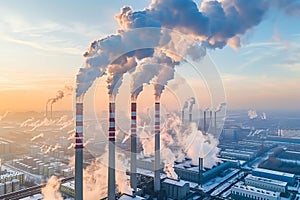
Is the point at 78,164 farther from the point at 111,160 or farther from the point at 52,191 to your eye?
the point at 52,191

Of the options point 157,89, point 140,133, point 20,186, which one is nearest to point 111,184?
point 157,89

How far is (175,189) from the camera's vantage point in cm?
954

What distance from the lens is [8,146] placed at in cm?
1669

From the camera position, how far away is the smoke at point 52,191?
8695 millimetres

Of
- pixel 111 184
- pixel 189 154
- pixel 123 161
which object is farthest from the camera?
pixel 189 154

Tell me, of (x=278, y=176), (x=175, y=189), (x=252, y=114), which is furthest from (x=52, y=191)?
(x=252, y=114)

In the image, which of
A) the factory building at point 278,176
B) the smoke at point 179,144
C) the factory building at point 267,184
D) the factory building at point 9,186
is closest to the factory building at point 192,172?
the smoke at point 179,144

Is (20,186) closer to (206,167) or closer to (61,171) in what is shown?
(61,171)

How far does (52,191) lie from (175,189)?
14.5 feet

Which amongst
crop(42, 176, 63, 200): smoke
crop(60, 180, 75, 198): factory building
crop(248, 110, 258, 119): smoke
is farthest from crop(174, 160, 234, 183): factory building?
crop(248, 110, 258, 119): smoke

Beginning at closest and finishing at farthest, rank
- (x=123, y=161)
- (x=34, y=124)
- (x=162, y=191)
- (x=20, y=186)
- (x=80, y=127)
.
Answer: (x=80, y=127) < (x=162, y=191) < (x=20, y=186) < (x=123, y=161) < (x=34, y=124)

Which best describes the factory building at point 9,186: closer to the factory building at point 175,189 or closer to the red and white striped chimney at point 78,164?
the red and white striped chimney at point 78,164

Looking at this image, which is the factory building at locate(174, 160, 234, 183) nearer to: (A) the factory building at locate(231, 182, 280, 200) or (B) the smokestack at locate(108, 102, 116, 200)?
(A) the factory building at locate(231, 182, 280, 200)

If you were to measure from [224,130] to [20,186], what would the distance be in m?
19.4
